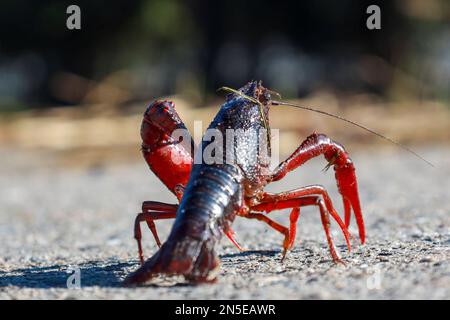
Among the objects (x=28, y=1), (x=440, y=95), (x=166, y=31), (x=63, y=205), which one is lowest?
(x=63, y=205)

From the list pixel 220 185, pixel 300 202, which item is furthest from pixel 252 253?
pixel 220 185

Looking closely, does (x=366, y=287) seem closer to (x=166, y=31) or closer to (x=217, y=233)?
(x=217, y=233)

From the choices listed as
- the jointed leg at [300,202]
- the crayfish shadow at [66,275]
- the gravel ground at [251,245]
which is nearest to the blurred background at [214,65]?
the gravel ground at [251,245]

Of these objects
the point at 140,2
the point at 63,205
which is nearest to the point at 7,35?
the point at 140,2

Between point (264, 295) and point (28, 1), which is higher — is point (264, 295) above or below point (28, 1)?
below

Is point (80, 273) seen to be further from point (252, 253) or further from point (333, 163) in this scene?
point (333, 163)

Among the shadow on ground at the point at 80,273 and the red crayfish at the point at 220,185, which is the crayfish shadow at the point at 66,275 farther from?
the red crayfish at the point at 220,185
